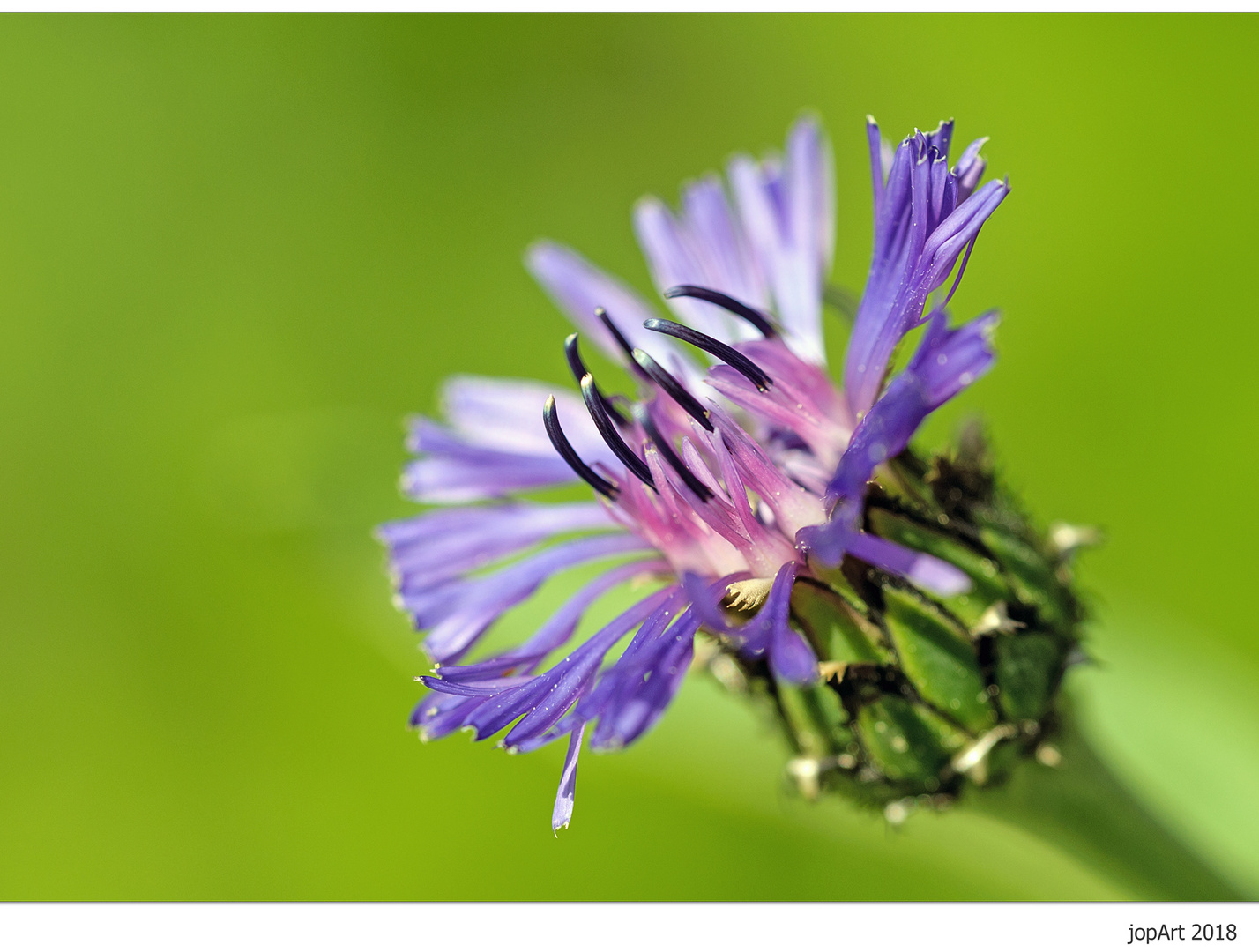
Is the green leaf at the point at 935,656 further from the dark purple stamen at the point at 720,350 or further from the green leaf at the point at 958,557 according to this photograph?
the dark purple stamen at the point at 720,350

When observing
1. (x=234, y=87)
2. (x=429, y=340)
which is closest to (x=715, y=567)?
(x=429, y=340)

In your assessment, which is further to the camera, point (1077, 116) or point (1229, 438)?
point (1077, 116)

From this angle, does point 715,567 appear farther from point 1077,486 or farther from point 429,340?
point 429,340

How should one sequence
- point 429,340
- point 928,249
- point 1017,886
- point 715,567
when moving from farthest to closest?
1. point 429,340
2. point 1017,886
3. point 715,567
4. point 928,249

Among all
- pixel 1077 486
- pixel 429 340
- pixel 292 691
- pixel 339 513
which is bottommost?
pixel 292 691

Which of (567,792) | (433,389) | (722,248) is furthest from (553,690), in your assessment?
(433,389)

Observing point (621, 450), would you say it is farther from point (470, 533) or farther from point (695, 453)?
point (470, 533)

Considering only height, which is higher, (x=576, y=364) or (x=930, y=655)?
(x=576, y=364)
